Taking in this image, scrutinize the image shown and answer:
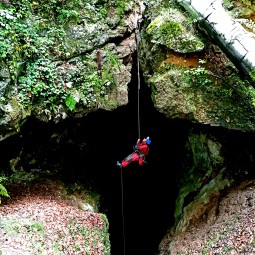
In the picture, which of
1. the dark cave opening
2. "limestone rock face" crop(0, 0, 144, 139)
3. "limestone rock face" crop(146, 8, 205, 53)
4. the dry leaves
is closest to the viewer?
the dry leaves

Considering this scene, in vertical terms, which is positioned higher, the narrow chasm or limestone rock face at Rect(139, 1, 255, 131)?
limestone rock face at Rect(139, 1, 255, 131)

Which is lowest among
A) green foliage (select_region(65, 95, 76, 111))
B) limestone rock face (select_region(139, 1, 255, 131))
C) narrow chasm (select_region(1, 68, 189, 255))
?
narrow chasm (select_region(1, 68, 189, 255))

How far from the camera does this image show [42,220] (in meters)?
7.37

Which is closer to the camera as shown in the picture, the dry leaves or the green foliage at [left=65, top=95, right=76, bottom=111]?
the dry leaves

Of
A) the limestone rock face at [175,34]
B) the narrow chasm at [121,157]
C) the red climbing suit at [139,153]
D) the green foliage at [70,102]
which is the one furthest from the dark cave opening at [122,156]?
the limestone rock face at [175,34]

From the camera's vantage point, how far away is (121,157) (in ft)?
47.1

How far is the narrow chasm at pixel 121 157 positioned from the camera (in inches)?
421

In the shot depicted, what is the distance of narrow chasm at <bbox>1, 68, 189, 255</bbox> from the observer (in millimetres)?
10703

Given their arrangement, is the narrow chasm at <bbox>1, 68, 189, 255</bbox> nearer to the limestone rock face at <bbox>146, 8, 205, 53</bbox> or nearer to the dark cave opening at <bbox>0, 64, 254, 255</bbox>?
the dark cave opening at <bbox>0, 64, 254, 255</bbox>

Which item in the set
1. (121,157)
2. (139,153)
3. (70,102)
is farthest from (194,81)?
(121,157)

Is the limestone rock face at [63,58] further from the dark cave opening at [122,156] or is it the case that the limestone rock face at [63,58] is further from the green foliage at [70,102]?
the dark cave opening at [122,156]

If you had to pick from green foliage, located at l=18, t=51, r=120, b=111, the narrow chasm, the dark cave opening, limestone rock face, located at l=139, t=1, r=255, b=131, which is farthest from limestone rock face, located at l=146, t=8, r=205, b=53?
the narrow chasm

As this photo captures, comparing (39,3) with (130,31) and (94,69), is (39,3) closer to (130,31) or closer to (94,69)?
(94,69)

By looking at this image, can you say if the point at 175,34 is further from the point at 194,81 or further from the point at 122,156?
the point at 122,156
